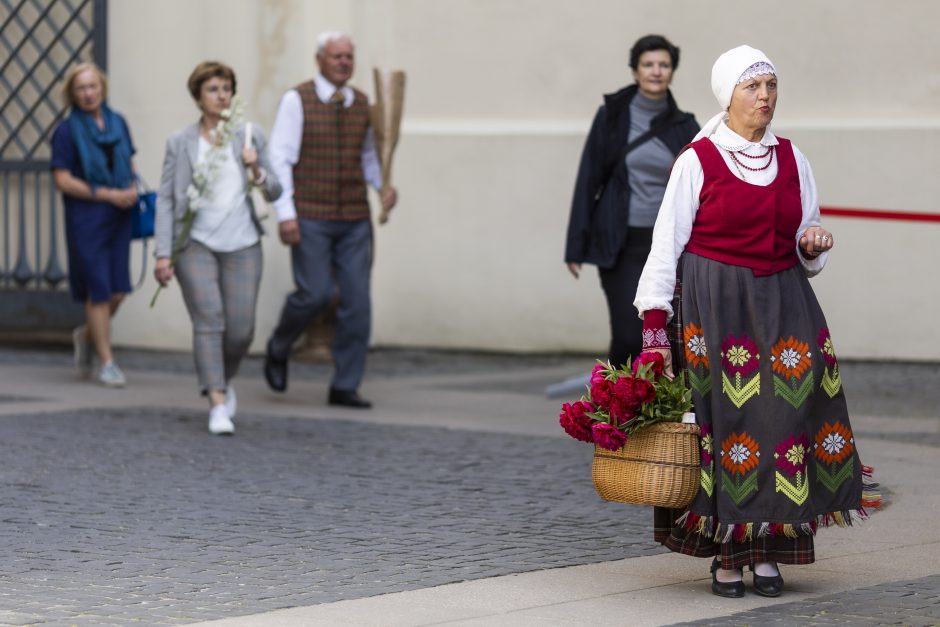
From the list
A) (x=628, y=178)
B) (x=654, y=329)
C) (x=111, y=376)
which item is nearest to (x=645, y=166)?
(x=628, y=178)

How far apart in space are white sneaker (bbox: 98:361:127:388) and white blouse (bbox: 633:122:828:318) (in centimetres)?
654

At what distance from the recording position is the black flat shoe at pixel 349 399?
35.0 feet

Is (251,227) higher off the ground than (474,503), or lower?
higher

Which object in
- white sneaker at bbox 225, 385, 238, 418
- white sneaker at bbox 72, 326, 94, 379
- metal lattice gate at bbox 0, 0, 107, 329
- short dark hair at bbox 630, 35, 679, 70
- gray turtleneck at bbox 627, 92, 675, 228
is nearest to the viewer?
short dark hair at bbox 630, 35, 679, 70

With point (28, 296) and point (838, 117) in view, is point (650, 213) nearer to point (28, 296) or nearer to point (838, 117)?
point (838, 117)

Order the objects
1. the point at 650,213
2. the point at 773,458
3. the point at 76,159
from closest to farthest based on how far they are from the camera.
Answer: the point at 773,458 < the point at 650,213 < the point at 76,159

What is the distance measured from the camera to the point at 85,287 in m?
11.5

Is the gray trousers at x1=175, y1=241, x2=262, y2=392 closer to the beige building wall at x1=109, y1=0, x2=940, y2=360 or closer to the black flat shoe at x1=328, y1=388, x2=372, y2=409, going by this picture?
the black flat shoe at x1=328, y1=388, x2=372, y2=409

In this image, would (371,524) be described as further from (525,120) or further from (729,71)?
(525,120)

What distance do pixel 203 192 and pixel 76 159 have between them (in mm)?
2411

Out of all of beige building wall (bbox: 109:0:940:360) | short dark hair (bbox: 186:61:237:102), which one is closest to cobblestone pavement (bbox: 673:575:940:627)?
short dark hair (bbox: 186:61:237:102)

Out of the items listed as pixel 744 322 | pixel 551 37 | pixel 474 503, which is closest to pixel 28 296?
pixel 551 37

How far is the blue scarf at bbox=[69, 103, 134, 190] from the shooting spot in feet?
37.1

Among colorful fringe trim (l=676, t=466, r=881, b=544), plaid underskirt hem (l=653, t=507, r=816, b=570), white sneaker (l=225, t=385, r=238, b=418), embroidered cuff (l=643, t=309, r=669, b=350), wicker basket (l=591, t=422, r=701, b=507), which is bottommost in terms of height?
white sneaker (l=225, t=385, r=238, b=418)
